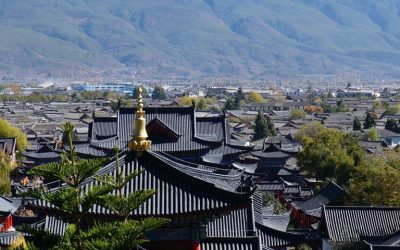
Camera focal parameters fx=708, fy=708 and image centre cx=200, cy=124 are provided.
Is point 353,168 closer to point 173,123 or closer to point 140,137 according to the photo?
point 173,123

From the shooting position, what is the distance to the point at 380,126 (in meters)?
65.3

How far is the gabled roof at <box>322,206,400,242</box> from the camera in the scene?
21.4 metres

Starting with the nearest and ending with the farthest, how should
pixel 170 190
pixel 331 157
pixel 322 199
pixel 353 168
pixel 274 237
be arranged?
pixel 170 190
pixel 274 237
pixel 322 199
pixel 353 168
pixel 331 157

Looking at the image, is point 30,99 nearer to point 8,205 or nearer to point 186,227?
point 8,205

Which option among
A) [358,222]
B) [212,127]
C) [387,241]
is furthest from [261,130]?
[387,241]

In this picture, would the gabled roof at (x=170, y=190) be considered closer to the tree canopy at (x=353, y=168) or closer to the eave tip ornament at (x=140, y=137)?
the eave tip ornament at (x=140, y=137)

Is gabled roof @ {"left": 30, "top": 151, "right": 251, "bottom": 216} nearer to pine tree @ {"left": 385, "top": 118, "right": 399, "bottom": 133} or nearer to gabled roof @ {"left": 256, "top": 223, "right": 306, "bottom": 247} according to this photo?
gabled roof @ {"left": 256, "top": 223, "right": 306, "bottom": 247}

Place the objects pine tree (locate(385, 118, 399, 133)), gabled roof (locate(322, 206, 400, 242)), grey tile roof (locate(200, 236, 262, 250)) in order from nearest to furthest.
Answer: grey tile roof (locate(200, 236, 262, 250))
gabled roof (locate(322, 206, 400, 242))
pine tree (locate(385, 118, 399, 133))

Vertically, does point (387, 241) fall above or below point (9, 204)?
above

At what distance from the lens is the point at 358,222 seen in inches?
853

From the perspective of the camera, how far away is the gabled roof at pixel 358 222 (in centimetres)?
2138

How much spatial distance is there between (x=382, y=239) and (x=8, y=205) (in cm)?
1323

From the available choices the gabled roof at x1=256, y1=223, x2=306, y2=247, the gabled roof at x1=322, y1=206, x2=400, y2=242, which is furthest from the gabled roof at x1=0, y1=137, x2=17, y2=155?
the gabled roof at x1=256, y1=223, x2=306, y2=247

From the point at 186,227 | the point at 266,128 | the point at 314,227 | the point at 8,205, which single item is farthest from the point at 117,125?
the point at 266,128
